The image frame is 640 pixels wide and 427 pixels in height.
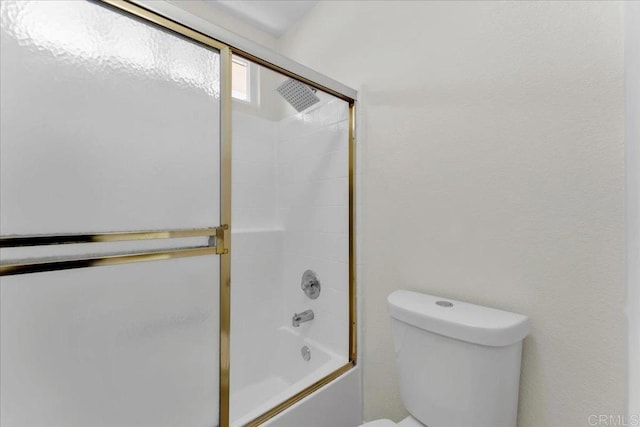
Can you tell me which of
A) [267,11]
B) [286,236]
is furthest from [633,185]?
[267,11]

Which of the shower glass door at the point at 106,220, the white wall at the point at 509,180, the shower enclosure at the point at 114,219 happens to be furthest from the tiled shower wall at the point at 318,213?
the shower glass door at the point at 106,220

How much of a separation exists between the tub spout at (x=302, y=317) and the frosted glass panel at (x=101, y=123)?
2.94ft

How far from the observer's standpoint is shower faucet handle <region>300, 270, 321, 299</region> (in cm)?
161

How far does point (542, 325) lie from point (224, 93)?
120 centimetres

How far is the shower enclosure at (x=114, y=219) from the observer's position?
0.60m

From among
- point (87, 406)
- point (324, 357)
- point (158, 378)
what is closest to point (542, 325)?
point (324, 357)

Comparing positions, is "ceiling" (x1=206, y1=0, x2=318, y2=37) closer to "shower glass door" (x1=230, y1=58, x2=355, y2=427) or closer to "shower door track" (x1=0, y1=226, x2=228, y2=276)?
"shower glass door" (x1=230, y1=58, x2=355, y2=427)

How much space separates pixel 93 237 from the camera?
686mm

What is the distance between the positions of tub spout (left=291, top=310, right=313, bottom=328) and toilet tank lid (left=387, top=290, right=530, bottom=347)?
676 millimetres

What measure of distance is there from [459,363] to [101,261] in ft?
3.26

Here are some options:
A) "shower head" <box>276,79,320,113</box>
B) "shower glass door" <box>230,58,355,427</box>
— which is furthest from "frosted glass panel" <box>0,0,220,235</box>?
"shower glass door" <box>230,58,355,427</box>

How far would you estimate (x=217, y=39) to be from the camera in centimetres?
90

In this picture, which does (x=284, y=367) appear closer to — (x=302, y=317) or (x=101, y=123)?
(x=302, y=317)

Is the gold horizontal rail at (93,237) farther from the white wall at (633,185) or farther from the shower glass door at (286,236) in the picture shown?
the white wall at (633,185)
